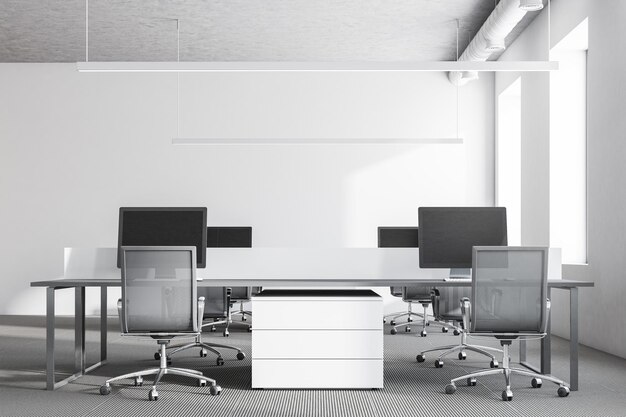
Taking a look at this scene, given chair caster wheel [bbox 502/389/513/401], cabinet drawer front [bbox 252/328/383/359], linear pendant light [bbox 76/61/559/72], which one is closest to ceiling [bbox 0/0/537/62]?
linear pendant light [bbox 76/61/559/72]

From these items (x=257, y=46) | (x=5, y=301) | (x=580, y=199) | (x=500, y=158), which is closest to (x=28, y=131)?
(x=5, y=301)

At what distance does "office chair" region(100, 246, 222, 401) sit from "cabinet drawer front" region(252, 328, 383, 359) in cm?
Result: 52

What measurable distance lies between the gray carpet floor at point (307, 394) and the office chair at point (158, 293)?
470mm

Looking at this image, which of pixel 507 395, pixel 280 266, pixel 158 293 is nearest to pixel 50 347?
pixel 158 293

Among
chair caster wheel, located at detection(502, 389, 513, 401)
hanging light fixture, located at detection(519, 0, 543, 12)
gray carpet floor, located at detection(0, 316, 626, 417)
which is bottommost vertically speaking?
gray carpet floor, located at detection(0, 316, 626, 417)

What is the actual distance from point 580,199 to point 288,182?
437 cm

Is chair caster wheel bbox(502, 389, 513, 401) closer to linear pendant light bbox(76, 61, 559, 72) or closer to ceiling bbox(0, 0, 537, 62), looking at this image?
linear pendant light bbox(76, 61, 559, 72)

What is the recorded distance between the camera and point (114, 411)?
4.84 metres

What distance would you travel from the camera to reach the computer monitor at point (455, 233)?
5742 millimetres

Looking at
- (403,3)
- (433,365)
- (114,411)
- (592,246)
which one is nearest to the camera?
(114,411)

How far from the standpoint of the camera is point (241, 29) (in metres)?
9.50

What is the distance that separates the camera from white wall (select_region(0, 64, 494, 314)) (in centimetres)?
1134

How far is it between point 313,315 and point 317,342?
195 millimetres

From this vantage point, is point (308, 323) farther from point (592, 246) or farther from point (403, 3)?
point (403, 3)
